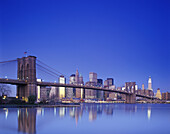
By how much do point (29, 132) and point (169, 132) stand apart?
11.7 m

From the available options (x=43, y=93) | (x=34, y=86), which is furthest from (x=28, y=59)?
(x=43, y=93)

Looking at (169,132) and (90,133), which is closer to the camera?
(90,133)

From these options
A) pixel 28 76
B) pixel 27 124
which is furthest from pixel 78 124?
pixel 28 76

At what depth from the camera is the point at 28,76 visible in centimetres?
6969

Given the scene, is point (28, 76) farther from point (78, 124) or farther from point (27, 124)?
point (27, 124)

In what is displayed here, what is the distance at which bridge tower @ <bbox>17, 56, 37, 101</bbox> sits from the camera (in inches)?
2689

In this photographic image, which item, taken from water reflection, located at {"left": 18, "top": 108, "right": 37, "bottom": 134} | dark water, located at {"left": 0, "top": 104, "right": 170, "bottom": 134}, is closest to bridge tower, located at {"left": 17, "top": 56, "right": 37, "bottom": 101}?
dark water, located at {"left": 0, "top": 104, "right": 170, "bottom": 134}

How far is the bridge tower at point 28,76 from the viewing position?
68.3m

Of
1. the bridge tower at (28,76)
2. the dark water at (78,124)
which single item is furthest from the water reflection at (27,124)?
the bridge tower at (28,76)

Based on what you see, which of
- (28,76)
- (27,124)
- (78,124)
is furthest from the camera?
(28,76)

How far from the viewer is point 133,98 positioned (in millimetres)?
A: 124688

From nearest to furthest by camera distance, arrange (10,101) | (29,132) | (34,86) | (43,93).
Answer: (29,132), (10,101), (34,86), (43,93)

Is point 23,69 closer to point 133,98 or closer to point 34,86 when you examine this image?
point 34,86

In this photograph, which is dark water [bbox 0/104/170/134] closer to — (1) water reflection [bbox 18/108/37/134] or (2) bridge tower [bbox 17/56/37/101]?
(1) water reflection [bbox 18/108/37/134]
